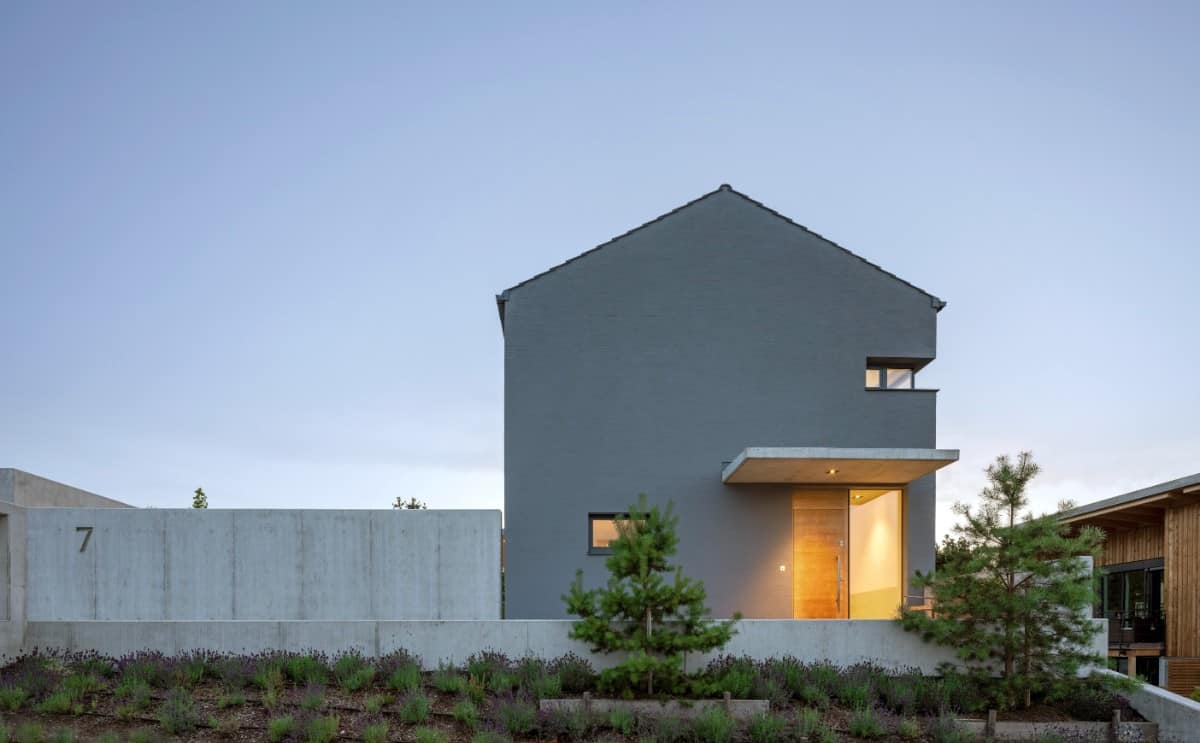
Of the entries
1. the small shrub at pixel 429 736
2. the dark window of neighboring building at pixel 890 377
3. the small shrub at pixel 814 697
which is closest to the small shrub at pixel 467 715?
the small shrub at pixel 429 736

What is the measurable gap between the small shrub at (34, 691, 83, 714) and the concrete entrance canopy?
30.7 feet

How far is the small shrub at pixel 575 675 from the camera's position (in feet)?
37.3

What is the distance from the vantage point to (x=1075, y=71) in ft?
53.3

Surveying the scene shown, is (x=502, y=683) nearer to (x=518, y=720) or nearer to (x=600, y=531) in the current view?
(x=518, y=720)

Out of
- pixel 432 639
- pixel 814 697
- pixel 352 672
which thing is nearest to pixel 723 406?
pixel 814 697

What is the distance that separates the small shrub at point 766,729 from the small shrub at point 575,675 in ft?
7.25

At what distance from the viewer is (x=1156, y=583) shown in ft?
68.3

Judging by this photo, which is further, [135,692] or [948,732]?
[135,692]

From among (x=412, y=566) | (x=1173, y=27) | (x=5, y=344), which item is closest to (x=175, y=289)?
(x=5, y=344)

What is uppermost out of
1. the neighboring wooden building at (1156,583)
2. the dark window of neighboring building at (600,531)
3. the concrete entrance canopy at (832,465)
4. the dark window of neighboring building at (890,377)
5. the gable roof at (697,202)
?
the gable roof at (697,202)

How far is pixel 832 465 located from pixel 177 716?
9.68 metres

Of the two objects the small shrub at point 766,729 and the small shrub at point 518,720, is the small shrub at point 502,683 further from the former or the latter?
the small shrub at point 766,729

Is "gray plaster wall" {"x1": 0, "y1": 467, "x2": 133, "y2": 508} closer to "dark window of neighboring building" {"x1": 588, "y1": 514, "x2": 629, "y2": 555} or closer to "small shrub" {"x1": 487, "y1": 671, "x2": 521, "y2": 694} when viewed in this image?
"small shrub" {"x1": 487, "y1": 671, "x2": 521, "y2": 694}

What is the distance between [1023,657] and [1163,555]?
1180cm
